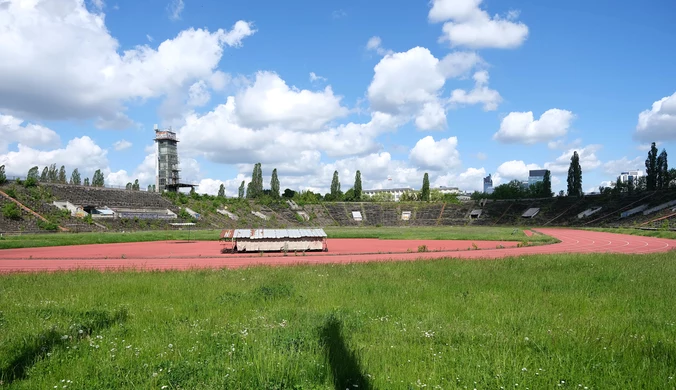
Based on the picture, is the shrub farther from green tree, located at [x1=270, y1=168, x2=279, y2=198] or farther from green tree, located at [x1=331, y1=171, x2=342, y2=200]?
green tree, located at [x1=331, y1=171, x2=342, y2=200]

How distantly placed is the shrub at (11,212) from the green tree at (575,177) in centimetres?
10213

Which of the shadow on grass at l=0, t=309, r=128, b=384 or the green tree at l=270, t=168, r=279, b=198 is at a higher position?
the green tree at l=270, t=168, r=279, b=198

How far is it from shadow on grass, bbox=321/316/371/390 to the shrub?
54.3 metres

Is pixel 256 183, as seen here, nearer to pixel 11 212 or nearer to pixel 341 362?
pixel 11 212

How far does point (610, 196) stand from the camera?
78625mm

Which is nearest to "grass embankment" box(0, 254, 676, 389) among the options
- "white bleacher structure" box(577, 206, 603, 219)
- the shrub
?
the shrub

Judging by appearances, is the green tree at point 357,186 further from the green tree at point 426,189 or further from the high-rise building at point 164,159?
the high-rise building at point 164,159

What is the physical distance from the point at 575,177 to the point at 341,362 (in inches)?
4079

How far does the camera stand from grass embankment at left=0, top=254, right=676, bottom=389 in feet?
19.8

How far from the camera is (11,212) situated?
1887 inches

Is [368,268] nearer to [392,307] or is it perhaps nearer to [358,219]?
[392,307]

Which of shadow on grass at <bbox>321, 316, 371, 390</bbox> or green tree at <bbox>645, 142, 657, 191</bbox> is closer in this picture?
shadow on grass at <bbox>321, 316, 371, 390</bbox>

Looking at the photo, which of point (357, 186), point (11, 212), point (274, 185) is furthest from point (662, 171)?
point (11, 212)

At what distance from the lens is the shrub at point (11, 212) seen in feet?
157
